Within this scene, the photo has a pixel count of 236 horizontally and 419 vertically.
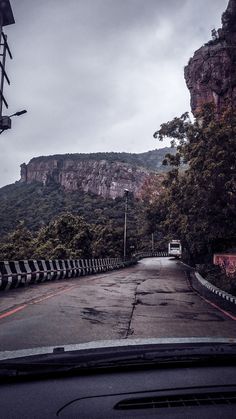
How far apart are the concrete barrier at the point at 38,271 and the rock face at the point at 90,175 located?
128885 mm

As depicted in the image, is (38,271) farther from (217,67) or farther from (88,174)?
(88,174)

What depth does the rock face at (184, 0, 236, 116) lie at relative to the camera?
1729 inches

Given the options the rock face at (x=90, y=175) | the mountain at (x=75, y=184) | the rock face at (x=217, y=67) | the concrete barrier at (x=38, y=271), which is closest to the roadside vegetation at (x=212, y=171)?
the concrete barrier at (x=38, y=271)

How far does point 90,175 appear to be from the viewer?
6708 inches

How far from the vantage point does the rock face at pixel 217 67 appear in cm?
4391

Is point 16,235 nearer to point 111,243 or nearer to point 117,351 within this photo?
point 111,243

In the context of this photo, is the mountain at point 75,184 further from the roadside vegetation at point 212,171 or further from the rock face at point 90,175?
the roadside vegetation at point 212,171

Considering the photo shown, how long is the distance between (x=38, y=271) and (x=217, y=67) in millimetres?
35555

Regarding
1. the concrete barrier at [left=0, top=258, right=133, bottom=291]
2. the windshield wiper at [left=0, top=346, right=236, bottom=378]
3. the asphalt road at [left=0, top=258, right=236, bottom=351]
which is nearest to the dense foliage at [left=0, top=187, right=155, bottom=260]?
the concrete barrier at [left=0, top=258, right=133, bottom=291]

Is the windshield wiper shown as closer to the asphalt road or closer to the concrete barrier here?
the asphalt road

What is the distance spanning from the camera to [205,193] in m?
19.3

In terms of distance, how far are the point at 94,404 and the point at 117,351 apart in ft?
3.08

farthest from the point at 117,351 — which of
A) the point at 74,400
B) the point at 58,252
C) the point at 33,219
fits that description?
Result: the point at 33,219

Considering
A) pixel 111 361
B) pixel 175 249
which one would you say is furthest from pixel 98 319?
pixel 175 249
